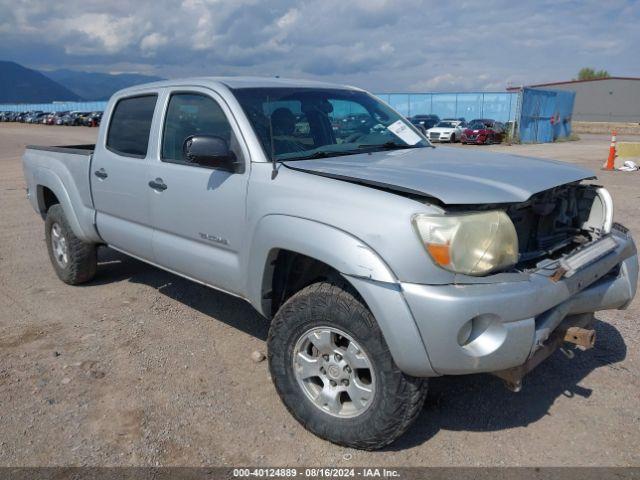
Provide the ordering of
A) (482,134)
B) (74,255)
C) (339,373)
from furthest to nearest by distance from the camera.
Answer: (482,134) → (74,255) → (339,373)

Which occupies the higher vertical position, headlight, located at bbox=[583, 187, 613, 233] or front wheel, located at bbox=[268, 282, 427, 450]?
headlight, located at bbox=[583, 187, 613, 233]

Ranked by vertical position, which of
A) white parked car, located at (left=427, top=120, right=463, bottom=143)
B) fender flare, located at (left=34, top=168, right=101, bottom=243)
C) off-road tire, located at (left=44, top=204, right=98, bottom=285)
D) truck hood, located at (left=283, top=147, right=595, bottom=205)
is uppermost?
truck hood, located at (left=283, top=147, right=595, bottom=205)

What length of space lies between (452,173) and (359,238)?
0.72m

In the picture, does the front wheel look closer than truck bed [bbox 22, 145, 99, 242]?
Yes

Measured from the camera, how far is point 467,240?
248 cm

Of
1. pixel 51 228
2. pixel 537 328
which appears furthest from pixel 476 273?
pixel 51 228

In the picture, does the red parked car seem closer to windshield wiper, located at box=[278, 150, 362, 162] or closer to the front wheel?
windshield wiper, located at box=[278, 150, 362, 162]

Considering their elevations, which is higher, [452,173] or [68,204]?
[452,173]

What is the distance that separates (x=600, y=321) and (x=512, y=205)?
2.29 m

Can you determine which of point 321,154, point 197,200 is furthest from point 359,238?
point 197,200

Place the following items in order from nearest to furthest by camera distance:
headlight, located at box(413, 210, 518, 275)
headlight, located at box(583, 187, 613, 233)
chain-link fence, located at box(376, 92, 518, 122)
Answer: headlight, located at box(413, 210, 518, 275)
headlight, located at box(583, 187, 613, 233)
chain-link fence, located at box(376, 92, 518, 122)

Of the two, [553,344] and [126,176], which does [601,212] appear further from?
[126,176]

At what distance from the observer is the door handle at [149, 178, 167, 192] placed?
3.86 meters

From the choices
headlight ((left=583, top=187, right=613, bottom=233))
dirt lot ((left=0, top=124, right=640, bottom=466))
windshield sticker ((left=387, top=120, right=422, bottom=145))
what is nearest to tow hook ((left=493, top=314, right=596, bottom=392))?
dirt lot ((left=0, top=124, right=640, bottom=466))
